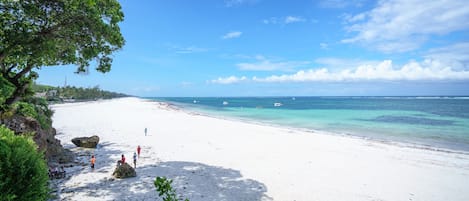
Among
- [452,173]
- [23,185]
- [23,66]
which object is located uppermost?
[23,66]

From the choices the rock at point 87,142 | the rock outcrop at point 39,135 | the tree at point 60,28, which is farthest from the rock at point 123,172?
the rock at point 87,142

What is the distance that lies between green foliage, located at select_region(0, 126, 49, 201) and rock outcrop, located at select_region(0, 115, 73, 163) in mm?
5388

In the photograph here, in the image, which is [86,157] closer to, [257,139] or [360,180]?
[257,139]

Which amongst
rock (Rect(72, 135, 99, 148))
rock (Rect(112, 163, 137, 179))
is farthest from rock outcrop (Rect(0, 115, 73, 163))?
rock (Rect(112, 163, 137, 179))

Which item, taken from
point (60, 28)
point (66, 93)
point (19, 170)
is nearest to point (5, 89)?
point (60, 28)

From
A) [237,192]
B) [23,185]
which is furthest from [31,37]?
[237,192]

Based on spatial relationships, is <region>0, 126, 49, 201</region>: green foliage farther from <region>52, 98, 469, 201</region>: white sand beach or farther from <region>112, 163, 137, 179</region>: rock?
<region>112, 163, 137, 179</region>: rock

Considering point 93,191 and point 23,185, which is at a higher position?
point 23,185

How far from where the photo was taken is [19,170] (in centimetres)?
451

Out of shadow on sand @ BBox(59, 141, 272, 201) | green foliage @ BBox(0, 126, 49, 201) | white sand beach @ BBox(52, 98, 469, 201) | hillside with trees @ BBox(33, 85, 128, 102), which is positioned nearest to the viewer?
green foliage @ BBox(0, 126, 49, 201)

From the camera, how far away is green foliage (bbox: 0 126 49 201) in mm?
4289

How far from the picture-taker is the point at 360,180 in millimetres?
10500

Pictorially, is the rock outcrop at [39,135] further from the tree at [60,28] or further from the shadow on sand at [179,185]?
the tree at [60,28]

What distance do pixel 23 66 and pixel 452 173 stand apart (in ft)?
65.6
